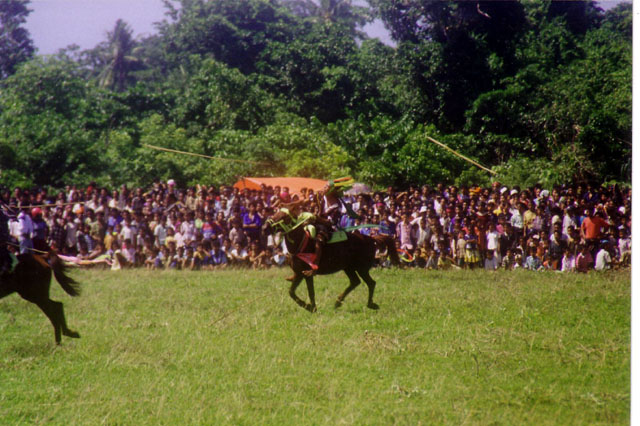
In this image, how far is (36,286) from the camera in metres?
6.57

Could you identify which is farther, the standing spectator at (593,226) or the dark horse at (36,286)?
the dark horse at (36,286)

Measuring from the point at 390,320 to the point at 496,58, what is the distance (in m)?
3.07

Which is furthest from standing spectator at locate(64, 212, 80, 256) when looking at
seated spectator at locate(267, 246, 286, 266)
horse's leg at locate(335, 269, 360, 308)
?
horse's leg at locate(335, 269, 360, 308)

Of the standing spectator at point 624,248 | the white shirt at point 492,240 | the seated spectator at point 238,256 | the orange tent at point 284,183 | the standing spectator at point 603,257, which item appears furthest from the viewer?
the seated spectator at point 238,256

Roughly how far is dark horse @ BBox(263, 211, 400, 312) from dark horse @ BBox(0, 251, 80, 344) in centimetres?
243

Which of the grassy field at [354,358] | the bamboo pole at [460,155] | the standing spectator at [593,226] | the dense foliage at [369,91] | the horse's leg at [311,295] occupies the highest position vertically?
the dense foliage at [369,91]

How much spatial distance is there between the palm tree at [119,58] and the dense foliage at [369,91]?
8 centimetres

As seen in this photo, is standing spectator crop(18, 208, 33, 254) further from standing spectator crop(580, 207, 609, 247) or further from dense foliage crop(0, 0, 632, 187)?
standing spectator crop(580, 207, 609, 247)

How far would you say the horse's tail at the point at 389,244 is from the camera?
24.3ft

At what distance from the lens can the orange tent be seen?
7039 mm

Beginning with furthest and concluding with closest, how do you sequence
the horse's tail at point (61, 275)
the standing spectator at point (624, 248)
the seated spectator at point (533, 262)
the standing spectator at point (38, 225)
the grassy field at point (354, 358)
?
the standing spectator at point (38, 225) < the horse's tail at point (61, 275) < the seated spectator at point (533, 262) < the standing spectator at point (624, 248) < the grassy field at point (354, 358)

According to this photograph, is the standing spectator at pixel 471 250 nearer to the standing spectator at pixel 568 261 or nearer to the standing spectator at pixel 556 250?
the standing spectator at pixel 556 250

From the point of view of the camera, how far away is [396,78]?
713cm

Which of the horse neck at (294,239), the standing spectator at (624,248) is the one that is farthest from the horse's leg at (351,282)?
the standing spectator at (624,248)
